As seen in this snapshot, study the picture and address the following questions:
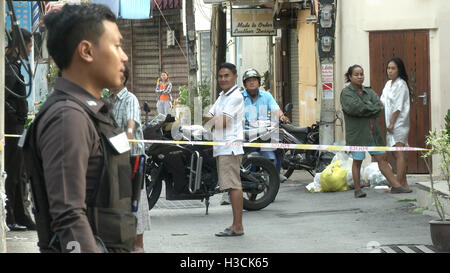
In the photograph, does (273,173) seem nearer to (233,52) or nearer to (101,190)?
(101,190)

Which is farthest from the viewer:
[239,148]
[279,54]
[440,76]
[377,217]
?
[279,54]

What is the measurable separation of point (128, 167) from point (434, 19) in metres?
12.3

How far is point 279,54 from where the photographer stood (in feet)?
79.3

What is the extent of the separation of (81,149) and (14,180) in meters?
6.61

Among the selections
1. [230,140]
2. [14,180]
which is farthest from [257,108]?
[14,180]

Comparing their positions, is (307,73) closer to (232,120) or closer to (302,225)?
(302,225)

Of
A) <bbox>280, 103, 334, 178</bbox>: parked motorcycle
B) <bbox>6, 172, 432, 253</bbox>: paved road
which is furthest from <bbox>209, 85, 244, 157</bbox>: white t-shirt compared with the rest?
<bbox>280, 103, 334, 178</bbox>: parked motorcycle

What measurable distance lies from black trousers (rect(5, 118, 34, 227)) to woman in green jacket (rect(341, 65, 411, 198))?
15.3ft

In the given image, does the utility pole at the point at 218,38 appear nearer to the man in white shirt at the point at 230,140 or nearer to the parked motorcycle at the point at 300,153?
the parked motorcycle at the point at 300,153

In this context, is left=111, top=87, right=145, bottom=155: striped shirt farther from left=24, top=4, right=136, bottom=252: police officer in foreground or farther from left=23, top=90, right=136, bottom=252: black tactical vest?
left=23, top=90, right=136, bottom=252: black tactical vest

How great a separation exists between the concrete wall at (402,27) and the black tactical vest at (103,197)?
11.9m

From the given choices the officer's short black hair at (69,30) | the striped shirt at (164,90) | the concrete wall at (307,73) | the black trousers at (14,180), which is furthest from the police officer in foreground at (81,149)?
the striped shirt at (164,90)

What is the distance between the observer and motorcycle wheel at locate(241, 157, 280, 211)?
11.3 meters
